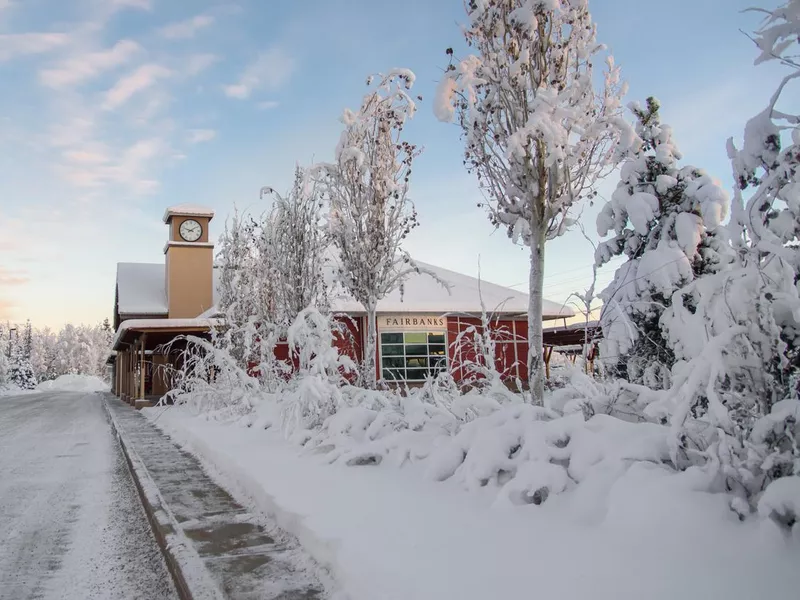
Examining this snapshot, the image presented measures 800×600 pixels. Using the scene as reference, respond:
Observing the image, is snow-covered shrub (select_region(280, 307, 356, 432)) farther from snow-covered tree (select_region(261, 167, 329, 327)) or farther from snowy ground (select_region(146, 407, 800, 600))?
snowy ground (select_region(146, 407, 800, 600))

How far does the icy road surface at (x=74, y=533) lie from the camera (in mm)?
3896

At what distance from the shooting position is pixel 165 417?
612 inches

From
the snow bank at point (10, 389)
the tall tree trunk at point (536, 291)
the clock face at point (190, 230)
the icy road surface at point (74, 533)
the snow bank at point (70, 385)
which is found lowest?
the snow bank at point (70, 385)

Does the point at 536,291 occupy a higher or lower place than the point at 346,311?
lower

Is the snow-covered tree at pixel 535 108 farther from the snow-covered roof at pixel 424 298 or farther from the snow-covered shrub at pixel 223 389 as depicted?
the snow-covered roof at pixel 424 298

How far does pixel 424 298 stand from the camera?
962 inches

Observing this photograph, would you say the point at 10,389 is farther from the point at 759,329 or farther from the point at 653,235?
the point at 759,329

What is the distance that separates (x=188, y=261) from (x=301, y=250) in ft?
64.5

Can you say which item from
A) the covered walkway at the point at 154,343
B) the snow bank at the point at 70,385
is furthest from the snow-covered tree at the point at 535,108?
the snow bank at the point at 70,385

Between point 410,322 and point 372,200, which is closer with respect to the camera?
point 372,200

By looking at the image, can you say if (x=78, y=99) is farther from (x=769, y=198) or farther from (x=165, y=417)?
(x=769, y=198)

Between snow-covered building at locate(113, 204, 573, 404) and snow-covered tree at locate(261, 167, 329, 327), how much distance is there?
18.2 feet

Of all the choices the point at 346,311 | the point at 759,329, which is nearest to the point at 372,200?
the point at 759,329

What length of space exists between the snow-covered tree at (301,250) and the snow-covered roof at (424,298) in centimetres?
610
